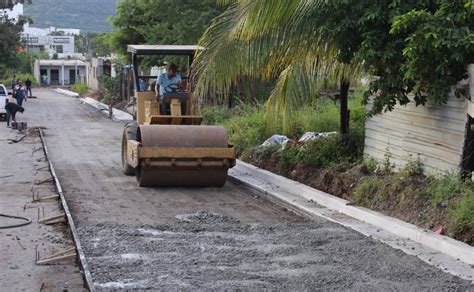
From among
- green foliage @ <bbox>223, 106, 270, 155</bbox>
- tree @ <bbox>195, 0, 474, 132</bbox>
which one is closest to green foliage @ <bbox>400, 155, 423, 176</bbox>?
tree @ <bbox>195, 0, 474, 132</bbox>

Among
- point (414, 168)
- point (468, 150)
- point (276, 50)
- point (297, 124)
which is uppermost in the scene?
point (276, 50)

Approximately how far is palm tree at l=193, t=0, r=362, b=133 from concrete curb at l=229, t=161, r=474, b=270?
1.28m

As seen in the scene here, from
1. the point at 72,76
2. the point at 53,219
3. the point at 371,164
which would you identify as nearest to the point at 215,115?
the point at 371,164

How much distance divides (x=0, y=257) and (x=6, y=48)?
48.3 m

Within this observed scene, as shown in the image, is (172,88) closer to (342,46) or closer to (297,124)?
(297,124)

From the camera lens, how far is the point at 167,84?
15.0 metres

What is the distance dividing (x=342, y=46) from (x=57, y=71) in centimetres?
10698

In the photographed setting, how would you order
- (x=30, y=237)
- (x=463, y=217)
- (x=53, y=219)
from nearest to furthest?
1. (x=463, y=217)
2. (x=30, y=237)
3. (x=53, y=219)

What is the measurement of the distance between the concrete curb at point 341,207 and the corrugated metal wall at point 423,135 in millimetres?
1334

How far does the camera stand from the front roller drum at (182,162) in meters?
13.5

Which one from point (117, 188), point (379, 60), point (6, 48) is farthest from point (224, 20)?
point (6, 48)

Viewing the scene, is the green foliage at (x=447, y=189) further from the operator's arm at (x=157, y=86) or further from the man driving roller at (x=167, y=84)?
the operator's arm at (x=157, y=86)

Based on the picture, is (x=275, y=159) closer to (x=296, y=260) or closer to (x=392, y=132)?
(x=392, y=132)

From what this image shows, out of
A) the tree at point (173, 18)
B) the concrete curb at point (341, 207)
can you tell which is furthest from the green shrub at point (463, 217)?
the tree at point (173, 18)
